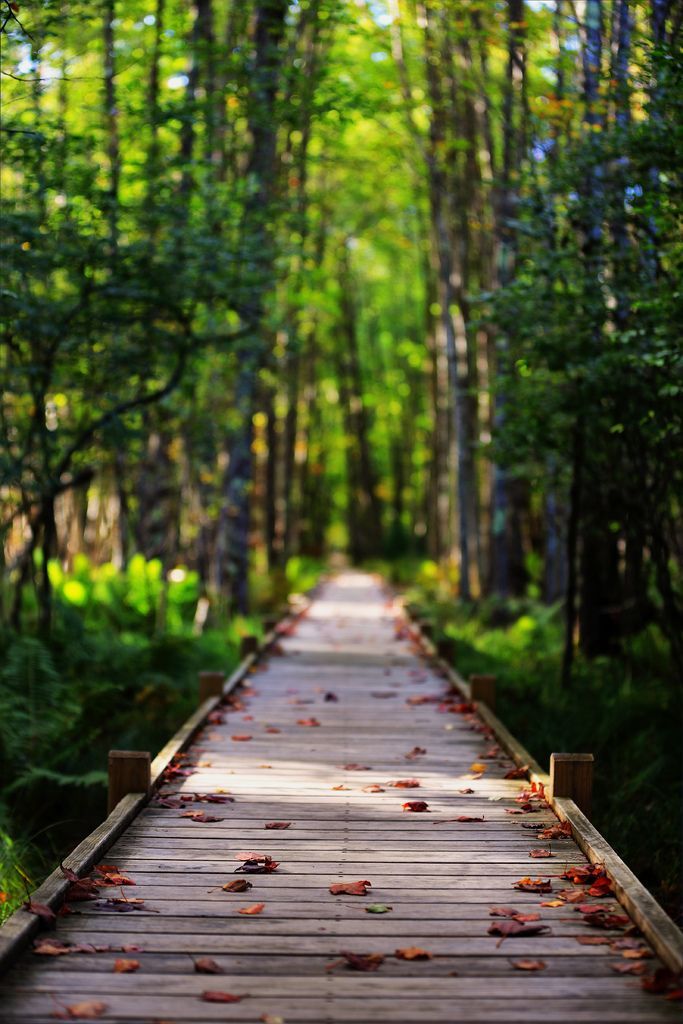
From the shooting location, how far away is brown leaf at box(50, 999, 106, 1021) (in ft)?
11.5

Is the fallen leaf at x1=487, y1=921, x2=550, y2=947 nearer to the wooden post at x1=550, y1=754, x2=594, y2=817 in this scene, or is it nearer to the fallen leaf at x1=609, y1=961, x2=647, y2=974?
the fallen leaf at x1=609, y1=961, x2=647, y2=974

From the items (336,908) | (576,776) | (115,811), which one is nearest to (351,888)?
(336,908)

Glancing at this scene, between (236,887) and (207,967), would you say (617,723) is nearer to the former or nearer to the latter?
(236,887)

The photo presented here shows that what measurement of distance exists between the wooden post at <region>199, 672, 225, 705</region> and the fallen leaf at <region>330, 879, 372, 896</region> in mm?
4663

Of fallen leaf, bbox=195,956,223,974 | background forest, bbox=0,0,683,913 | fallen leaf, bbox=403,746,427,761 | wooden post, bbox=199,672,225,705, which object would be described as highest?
background forest, bbox=0,0,683,913

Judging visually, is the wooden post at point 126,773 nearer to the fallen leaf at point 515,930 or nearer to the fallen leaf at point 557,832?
the fallen leaf at point 557,832

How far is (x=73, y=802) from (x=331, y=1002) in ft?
16.3

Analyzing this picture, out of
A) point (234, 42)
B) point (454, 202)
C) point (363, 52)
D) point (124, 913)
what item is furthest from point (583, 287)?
point (363, 52)

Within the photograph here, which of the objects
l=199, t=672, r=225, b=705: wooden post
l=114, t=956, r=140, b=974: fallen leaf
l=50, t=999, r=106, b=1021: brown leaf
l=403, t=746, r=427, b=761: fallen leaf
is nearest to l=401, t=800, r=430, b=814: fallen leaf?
l=403, t=746, r=427, b=761: fallen leaf

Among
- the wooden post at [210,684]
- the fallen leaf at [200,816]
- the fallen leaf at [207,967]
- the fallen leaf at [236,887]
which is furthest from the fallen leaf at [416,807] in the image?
the wooden post at [210,684]

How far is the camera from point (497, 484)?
15727mm

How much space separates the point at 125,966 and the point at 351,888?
1.24 metres

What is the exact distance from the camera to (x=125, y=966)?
389cm

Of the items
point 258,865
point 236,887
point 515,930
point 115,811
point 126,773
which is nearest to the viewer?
point 515,930
